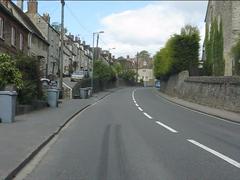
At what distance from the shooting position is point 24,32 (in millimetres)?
52156

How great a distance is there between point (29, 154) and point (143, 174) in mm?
3057

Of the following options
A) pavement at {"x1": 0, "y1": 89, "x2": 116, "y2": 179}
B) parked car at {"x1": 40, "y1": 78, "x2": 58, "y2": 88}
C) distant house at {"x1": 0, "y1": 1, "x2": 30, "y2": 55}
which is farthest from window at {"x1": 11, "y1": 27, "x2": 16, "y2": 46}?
pavement at {"x1": 0, "y1": 89, "x2": 116, "y2": 179}

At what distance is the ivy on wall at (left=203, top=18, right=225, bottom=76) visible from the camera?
171 feet

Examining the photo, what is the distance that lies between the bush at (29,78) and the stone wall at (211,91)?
1249cm

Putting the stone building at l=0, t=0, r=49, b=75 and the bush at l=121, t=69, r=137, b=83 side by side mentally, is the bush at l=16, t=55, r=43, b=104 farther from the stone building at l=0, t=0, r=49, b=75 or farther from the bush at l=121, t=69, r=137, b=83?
the bush at l=121, t=69, r=137, b=83

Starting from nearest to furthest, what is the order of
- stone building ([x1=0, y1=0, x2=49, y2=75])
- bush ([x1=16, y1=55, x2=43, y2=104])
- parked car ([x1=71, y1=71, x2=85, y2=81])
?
bush ([x1=16, y1=55, x2=43, y2=104]), stone building ([x1=0, y1=0, x2=49, y2=75]), parked car ([x1=71, y1=71, x2=85, y2=81])

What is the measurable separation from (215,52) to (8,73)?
3334cm

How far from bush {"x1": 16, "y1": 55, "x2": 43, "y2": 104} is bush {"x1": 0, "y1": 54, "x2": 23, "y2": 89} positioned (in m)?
1.35

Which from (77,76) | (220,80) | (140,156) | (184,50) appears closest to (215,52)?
(184,50)

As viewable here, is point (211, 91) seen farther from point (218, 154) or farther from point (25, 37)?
point (218, 154)

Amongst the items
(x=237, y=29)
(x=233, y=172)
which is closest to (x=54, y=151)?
(x=233, y=172)

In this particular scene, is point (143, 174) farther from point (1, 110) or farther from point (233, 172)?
point (1, 110)

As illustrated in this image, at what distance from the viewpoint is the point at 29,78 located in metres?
28.2

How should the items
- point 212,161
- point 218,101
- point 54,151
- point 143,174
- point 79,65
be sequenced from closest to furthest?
point 143,174
point 212,161
point 54,151
point 218,101
point 79,65
